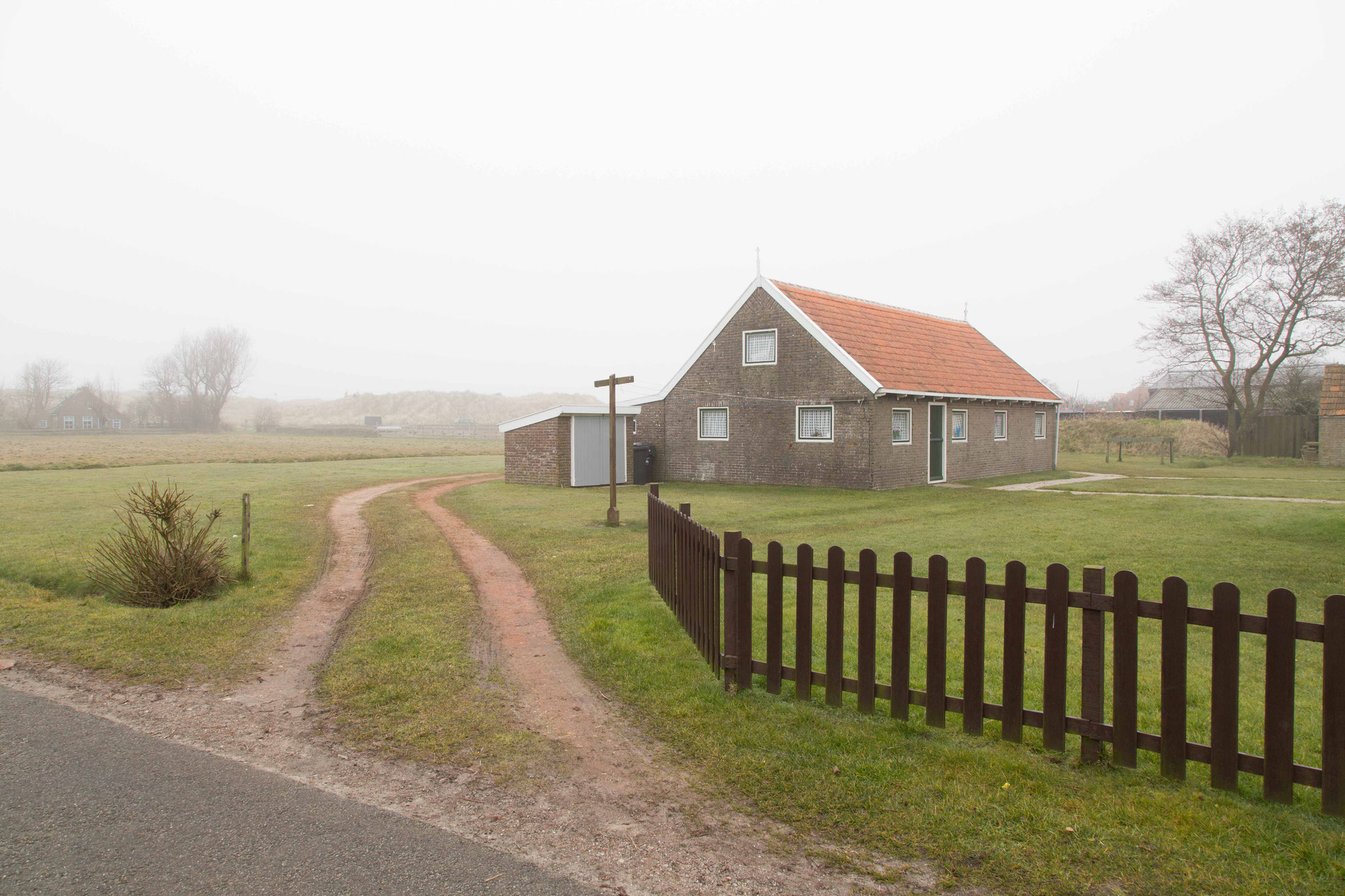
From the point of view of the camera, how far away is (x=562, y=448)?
24.6m

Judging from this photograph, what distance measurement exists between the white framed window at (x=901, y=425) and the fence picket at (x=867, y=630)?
62.0 feet

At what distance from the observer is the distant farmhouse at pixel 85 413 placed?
99.6m

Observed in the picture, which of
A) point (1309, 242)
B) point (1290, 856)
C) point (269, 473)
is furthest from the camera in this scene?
point (1309, 242)

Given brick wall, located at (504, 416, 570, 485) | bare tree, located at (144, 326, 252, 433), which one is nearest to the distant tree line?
bare tree, located at (144, 326, 252, 433)

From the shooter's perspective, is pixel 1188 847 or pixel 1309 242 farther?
pixel 1309 242

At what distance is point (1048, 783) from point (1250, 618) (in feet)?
4.47

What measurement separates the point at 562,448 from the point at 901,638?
20217 millimetres

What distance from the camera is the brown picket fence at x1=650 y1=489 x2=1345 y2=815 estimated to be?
394 cm

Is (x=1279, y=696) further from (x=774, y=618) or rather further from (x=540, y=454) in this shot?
(x=540, y=454)

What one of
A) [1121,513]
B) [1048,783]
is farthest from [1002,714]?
[1121,513]

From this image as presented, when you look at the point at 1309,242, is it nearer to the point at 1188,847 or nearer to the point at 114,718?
the point at 1188,847

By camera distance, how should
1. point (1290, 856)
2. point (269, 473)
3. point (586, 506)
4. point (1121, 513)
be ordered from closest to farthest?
point (1290, 856), point (1121, 513), point (586, 506), point (269, 473)

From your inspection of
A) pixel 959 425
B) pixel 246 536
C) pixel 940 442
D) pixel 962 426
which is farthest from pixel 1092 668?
pixel 962 426

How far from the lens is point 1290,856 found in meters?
3.58
